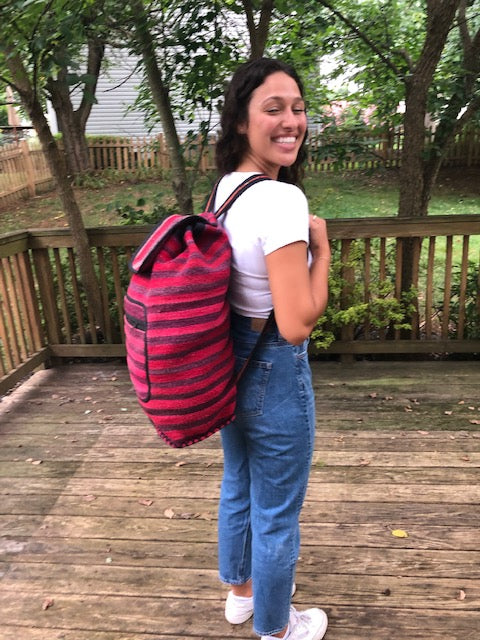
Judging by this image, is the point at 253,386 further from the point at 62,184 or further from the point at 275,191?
the point at 62,184

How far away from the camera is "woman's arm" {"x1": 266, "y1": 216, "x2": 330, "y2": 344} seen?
119 centimetres

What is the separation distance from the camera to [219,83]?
13.2 ft

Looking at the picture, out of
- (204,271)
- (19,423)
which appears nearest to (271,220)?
Answer: (204,271)

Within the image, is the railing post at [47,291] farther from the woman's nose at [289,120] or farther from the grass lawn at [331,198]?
the grass lawn at [331,198]

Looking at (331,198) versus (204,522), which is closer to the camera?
(204,522)

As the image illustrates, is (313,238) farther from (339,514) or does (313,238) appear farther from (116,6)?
(116,6)

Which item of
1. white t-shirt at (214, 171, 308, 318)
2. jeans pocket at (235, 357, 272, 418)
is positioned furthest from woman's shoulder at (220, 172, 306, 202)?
jeans pocket at (235, 357, 272, 418)

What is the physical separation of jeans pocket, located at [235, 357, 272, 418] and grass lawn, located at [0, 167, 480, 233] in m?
7.48

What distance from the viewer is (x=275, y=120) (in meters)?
1.29

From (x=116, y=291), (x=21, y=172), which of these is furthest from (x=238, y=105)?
(x=21, y=172)

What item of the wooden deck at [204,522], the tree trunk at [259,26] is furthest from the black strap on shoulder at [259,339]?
the tree trunk at [259,26]

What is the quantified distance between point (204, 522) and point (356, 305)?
2.07 meters

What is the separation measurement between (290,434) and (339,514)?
121cm

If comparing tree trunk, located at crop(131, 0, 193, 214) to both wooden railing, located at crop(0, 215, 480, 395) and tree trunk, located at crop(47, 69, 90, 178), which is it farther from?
tree trunk, located at crop(47, 69, 90, 178)
